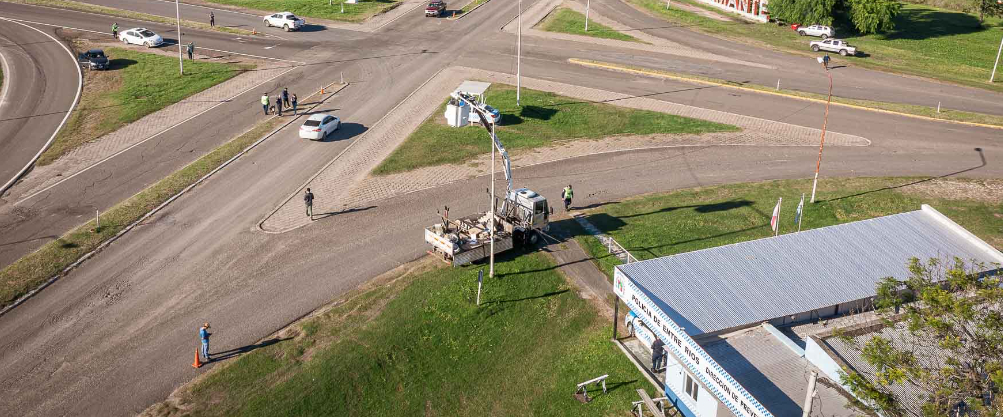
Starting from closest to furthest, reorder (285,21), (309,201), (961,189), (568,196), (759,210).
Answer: (309,201)
(568,196)
(759,210)
(961,189)
(285,21)

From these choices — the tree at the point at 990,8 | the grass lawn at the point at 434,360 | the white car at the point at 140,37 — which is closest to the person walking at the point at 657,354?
the grass lawn at the point at 434,360

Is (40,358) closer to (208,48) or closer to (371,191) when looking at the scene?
(371,191)

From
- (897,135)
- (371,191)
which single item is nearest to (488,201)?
(371,191)

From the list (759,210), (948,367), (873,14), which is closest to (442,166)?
(759,210)

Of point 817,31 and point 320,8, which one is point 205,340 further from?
point 817,31

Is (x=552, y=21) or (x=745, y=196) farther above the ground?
(x=552, y=21)
